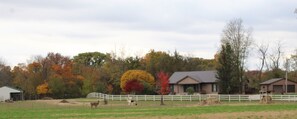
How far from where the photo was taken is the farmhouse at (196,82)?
3706 inches

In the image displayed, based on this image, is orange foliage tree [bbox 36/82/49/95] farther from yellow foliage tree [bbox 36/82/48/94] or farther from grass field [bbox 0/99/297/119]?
grass field [bbox 0/99/297/119]

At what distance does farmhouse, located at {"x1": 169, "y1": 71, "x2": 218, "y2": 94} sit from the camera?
94125 millimetres

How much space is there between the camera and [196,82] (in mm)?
95062

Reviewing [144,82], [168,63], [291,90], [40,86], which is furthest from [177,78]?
[40,86]

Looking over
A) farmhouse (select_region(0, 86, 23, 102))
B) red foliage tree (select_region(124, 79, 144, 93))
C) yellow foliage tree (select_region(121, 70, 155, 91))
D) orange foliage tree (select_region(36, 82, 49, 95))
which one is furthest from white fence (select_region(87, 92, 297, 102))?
farmhouse (select_region(0, 86, 23, 102))

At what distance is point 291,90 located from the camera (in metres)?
92.6

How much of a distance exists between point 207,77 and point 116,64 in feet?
102

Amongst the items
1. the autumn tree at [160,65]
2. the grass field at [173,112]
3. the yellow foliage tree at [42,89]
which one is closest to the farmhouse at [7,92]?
the yellow foliage tree at [42,89]

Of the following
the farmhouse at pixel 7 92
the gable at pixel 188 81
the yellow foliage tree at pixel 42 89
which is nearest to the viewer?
the gable at pixel 188 81

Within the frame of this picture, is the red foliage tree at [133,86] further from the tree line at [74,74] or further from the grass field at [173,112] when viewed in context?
the grass field at [173,112]

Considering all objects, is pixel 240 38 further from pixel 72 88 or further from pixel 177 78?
pixel 72 88

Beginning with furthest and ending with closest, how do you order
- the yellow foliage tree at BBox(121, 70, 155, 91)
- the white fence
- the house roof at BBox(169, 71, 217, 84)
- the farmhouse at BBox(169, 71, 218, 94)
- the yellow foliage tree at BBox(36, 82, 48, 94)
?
the yellow foliage tree at BBox(36, 82, 48, 94)
the yellow foliage tree at BBox(121, 70, 155, 91)
the house roof at BBox(169, 71, 217, 84)
the farmhouse at BBox(169, 71, 218, 94)
the white fence

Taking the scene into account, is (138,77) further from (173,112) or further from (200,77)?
(173,112)

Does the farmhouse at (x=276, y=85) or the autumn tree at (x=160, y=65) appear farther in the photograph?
the autumn tree at (x=160, y=65)
